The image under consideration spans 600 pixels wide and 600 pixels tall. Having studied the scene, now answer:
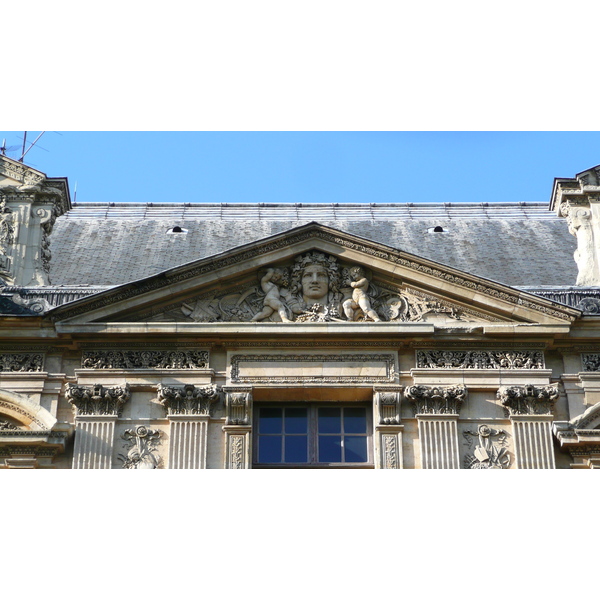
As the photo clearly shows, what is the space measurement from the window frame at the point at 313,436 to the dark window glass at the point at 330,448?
6 centimetres

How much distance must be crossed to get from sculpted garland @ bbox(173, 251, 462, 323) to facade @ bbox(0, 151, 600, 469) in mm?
23

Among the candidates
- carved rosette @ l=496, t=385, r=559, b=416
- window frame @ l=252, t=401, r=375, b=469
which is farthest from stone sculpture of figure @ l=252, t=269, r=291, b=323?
carved rosette @ l=496, t=385, r=559, b=416

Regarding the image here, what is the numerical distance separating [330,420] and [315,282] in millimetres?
1824

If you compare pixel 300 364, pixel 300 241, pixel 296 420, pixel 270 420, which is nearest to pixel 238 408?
pixel 270 420

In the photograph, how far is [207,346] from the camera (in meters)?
16.9

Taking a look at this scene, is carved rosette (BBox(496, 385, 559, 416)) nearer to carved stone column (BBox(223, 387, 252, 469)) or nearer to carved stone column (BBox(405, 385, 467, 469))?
carved stone column (BBox(405, 385, 467, 469))

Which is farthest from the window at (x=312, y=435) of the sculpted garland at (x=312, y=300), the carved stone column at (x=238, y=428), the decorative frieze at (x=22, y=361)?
the decorative frieze at (x=22, y=361)

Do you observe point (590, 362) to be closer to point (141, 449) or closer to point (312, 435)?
point (312, 435)

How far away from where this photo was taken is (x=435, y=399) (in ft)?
54.0

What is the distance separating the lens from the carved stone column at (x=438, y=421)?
1606 cm

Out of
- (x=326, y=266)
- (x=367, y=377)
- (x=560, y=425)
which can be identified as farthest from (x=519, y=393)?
(x=326, y=266)

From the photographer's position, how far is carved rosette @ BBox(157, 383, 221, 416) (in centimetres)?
1642

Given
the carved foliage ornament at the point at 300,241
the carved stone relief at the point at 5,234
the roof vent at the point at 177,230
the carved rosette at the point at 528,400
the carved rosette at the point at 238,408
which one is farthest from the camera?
the roof vent at the point at 177,230

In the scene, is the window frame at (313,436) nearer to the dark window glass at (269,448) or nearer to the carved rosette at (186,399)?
the dark window glass at (269,448)
